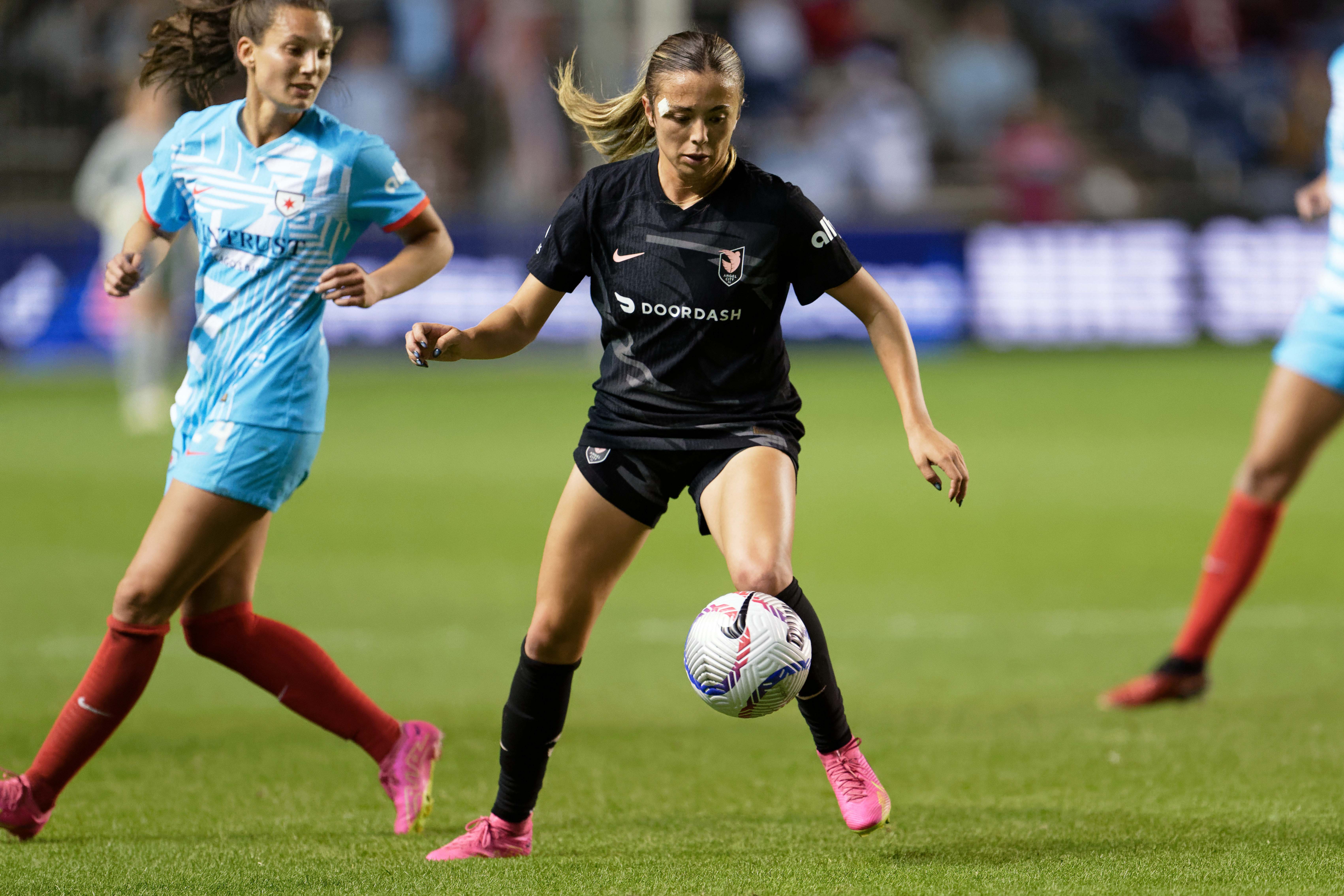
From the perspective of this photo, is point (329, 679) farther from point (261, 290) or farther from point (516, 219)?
point (516, 219)

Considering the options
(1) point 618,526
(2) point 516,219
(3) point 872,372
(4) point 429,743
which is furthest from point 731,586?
(2) point 516,219

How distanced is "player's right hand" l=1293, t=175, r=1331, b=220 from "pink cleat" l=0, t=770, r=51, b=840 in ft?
14.5

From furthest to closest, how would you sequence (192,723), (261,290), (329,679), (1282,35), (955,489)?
(1282,35)
(192,723)
(329,679)
(261,290)
(955,489)

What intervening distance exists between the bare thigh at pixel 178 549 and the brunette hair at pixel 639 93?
4.47ft

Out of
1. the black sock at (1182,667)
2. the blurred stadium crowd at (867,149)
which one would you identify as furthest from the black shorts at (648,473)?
the blurred stadium crowd at (867,149)

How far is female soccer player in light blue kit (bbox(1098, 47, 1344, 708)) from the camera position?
227 inches

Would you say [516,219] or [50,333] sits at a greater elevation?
[516,219]

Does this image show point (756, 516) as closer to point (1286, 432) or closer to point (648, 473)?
point (648, 473)

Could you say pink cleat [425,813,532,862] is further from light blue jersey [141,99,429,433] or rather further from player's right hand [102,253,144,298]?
player's right hand [102,253,144,298]

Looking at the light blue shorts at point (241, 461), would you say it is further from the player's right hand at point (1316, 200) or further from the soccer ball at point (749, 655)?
the player's right hand at point (1316, 200)

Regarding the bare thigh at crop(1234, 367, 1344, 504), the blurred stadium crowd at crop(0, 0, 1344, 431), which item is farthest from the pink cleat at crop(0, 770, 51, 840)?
the blurred stadium crowd at crop(0, 0, 1344, 431)

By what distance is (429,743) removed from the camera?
4883mm

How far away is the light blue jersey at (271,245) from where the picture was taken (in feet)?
15.0

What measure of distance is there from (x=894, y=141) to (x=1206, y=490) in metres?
11.6
